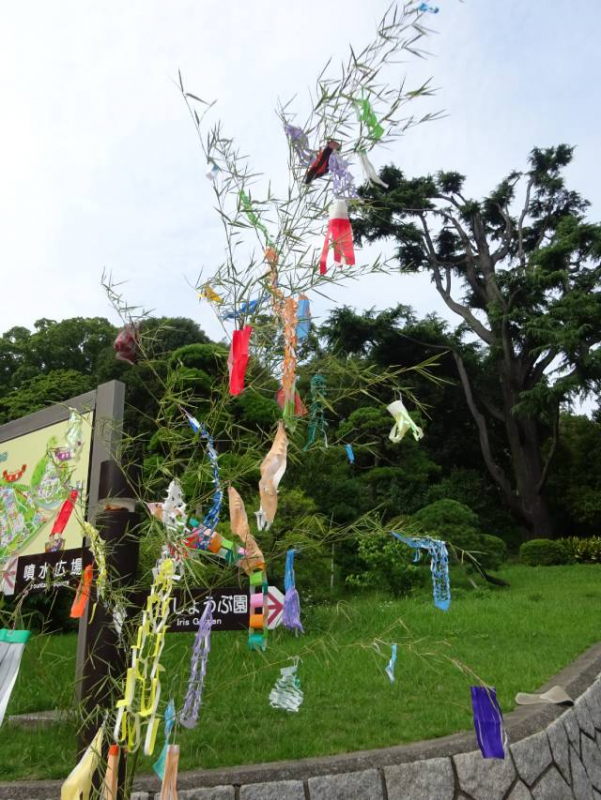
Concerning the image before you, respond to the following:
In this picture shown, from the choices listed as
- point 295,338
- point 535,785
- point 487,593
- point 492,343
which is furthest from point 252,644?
point 492,343

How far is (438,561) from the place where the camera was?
211 cm

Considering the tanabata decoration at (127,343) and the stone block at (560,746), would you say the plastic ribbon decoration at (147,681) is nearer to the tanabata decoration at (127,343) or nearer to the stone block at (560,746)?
the tanabata decoration at (127,343)

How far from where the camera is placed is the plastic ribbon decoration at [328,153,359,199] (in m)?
1.84

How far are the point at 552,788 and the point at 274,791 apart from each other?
1.67 metres

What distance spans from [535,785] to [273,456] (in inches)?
113

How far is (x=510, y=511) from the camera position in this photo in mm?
17359

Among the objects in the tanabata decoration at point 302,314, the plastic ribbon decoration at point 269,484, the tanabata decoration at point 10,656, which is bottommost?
the tanabata decoration at point 10,656

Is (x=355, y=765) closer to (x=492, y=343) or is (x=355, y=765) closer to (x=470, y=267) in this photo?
(x=492, y=343)

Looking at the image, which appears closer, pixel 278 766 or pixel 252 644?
pixel 252 644

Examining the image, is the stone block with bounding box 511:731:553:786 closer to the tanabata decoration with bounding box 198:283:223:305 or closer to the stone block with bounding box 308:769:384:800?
the stone block with bounding box 308:769:384:800

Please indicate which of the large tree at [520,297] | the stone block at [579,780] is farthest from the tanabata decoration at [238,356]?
the large tree at [520,297]

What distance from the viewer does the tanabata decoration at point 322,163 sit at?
1.81 metres

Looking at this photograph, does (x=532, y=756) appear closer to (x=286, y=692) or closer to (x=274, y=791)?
(x=274, y=791)

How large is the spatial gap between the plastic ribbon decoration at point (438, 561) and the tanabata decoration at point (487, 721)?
0.39m
